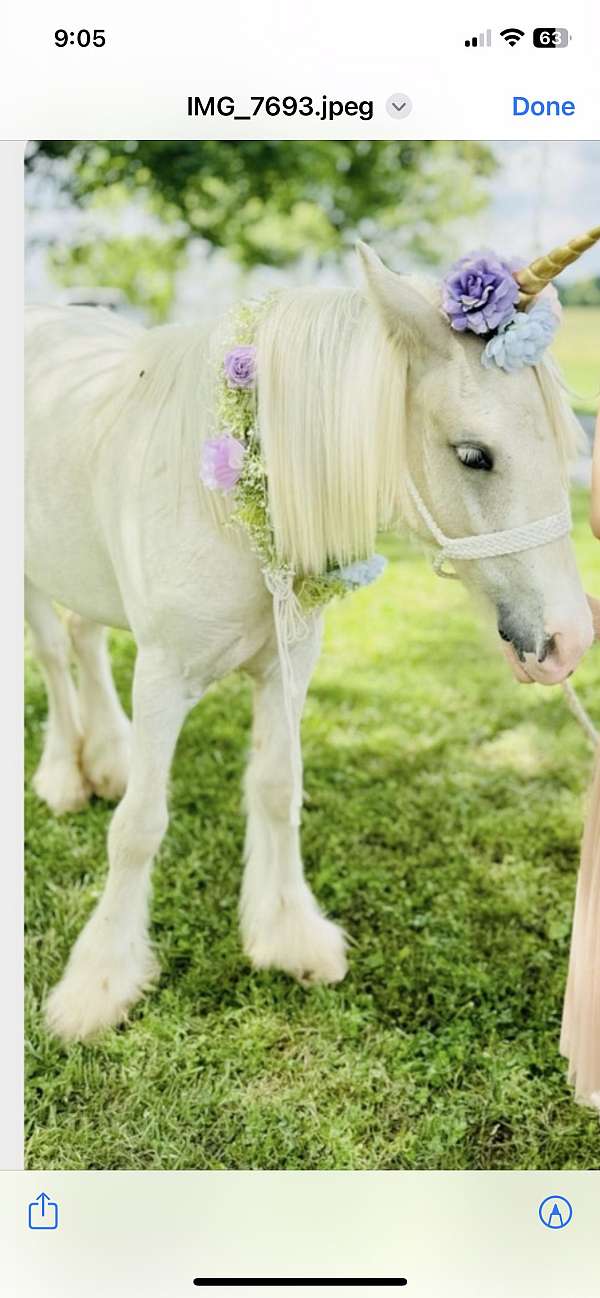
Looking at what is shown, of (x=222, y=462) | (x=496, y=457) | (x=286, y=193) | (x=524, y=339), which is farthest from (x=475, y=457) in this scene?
(x=286, y=193)

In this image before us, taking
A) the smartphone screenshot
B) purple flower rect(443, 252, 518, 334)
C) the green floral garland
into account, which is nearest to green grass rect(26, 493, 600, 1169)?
the smartphone screenshot

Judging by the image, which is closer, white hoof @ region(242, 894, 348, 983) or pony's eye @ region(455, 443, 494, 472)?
pony's eye @ region(455, 443, 494, 472)

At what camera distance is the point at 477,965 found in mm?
2652

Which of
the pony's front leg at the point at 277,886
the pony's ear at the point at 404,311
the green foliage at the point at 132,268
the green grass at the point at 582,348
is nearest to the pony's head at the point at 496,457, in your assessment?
the pony's ear at the point at 404,311

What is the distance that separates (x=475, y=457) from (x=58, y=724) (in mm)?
1814

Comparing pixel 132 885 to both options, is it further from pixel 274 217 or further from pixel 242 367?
pixel 274 217

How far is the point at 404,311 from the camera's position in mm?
1650

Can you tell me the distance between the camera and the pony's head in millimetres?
1668

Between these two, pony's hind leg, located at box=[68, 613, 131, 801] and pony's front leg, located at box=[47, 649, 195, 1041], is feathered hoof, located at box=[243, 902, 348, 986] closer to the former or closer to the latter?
pony's front leg, located at box=[47, 649, 195, 1041]
